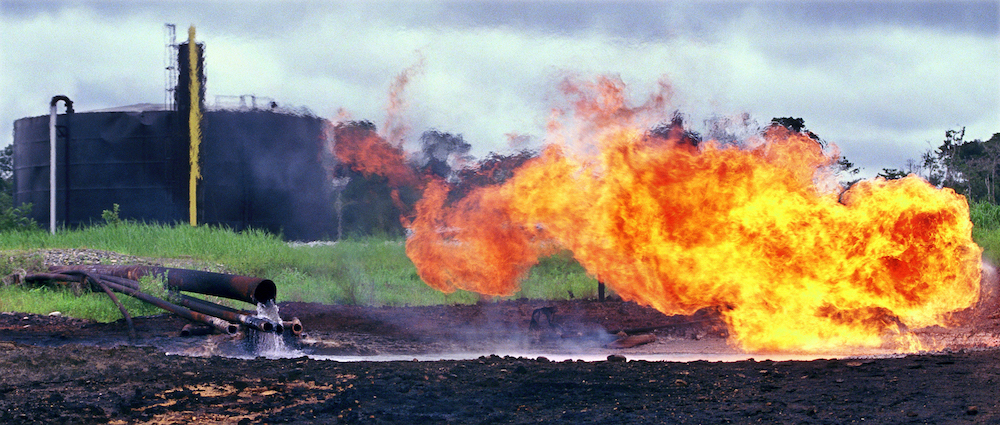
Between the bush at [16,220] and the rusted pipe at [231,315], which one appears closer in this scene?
the rusted pipe at [231,315]

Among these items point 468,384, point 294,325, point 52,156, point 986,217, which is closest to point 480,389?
point 468,384

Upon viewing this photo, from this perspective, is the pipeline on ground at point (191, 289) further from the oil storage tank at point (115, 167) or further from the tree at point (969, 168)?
the tree at point (969, 168)

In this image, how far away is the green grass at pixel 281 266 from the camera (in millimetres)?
17016

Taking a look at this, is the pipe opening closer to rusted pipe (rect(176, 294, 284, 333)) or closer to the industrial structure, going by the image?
rusted pipe (rect(176, 294, 284, 333))

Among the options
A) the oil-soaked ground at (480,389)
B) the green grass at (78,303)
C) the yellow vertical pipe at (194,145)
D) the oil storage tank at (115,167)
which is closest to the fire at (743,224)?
the oil-soaked ground at (480,389)

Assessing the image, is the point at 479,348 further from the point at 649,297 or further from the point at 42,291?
the point at 42,291

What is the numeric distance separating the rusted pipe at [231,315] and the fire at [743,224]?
4063 millimetres

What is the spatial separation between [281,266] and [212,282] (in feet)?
27.5

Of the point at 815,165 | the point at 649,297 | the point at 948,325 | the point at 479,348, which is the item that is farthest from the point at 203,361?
the point at 948,325

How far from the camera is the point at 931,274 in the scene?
11523 mm

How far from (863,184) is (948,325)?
559cm

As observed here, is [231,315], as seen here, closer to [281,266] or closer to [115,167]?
[281,266]

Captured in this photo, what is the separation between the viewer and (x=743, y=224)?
11.5m

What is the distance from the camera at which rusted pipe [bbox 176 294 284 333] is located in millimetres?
11898
